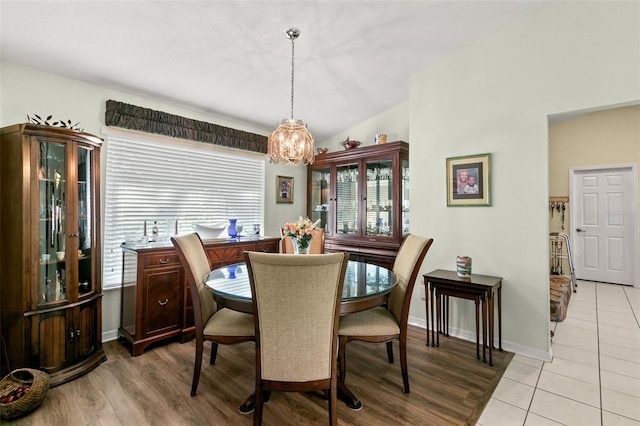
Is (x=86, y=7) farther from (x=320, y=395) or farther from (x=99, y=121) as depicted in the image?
(x=320, y=395)

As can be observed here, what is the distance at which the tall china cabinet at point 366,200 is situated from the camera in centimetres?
364

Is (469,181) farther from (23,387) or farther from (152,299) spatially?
(23,387)

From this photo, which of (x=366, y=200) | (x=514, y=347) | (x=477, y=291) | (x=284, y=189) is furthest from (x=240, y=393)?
(x=284, y=189)

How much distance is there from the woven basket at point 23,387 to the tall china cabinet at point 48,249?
173mm

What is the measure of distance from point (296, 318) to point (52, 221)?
2.09m

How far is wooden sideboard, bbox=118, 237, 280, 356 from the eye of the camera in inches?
104

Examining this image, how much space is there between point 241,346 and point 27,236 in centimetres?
183

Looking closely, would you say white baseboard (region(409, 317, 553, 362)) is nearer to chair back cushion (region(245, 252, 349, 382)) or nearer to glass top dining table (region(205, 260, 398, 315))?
glass top dining table (region(205, 260, 398, 315))

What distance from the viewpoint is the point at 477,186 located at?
2938 millimetres

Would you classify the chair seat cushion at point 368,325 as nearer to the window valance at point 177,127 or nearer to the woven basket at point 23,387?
the woven basket at point 23,387

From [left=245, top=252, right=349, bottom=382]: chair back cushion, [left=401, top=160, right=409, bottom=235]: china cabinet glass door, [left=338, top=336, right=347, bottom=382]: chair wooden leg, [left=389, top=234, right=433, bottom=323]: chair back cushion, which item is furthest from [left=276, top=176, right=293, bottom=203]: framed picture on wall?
[left=245, top=252, right=349, bottom=382]: chair back cushion

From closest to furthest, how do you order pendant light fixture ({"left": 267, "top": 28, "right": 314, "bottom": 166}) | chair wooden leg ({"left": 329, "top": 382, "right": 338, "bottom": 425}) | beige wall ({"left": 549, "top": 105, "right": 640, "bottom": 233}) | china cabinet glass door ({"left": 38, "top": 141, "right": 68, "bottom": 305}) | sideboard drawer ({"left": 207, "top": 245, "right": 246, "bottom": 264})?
1. chair wooden leg ({"left": 329, "top": 382, "right": 338, "bottom": 425})
2. china cabinet glass door ({"left": 38, "top": 141, "right": 68, "bottom": 305})
3. pendant light fixture ({"left": 267, "top": 28, "right": 314, "bottom": 166})
4. sideboard drawer ({"left": 207, "top": 245, "right": 246, "bottom": 264})
5. beige wall ({"left": 549, "top": 105, "right": 640, "bottom": 233})

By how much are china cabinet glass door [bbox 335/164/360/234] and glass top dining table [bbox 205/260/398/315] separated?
1726 mm

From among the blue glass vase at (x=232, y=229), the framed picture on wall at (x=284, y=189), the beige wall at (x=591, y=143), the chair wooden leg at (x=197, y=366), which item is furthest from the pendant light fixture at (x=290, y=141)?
the beige wall at (x=591, y=143)
